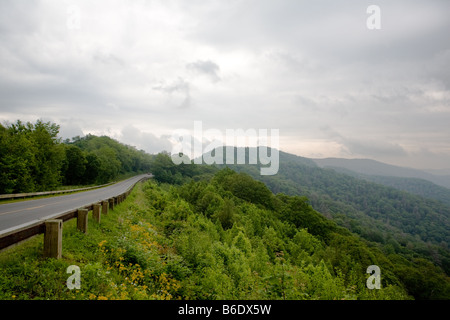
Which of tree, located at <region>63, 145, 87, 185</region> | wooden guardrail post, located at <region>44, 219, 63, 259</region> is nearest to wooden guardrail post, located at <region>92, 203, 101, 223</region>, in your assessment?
wooden guardrail post, located at <region>44, 219, 63, 259</region>

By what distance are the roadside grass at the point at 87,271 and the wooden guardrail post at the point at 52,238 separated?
138 mm

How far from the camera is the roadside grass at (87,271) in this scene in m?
4.74

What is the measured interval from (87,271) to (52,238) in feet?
3.47

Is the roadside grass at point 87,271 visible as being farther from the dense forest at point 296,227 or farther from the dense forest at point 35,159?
the dense forest at point 35,159

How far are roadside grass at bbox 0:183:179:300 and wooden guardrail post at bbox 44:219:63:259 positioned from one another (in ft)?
0.45

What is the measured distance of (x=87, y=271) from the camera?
5488mm

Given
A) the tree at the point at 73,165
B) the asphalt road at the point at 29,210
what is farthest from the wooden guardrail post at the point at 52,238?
the tree at the point at 73,165

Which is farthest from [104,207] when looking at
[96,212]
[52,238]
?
[52,238]

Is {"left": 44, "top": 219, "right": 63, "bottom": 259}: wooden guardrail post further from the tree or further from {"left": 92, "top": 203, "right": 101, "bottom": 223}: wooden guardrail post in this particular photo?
the tree

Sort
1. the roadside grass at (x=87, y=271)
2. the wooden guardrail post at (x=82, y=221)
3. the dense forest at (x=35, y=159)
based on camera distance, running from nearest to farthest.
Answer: the roadside grass at (x=87, y=271) < the wooden guardrail post at (x=82, y=221) < the dense forest at (x=35, y=159)

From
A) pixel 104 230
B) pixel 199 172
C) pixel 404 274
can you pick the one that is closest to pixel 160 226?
pixel 104 230
